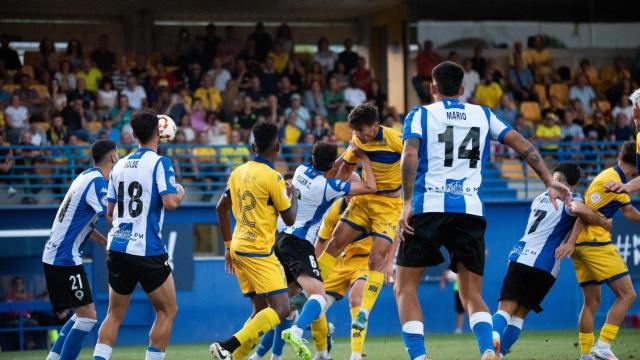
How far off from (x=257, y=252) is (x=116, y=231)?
4.58 feet

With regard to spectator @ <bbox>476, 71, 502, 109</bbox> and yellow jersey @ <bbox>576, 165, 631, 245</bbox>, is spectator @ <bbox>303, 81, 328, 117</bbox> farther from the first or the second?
yellow jersey @ <bbox>576, 165, 631, 245</bbox>

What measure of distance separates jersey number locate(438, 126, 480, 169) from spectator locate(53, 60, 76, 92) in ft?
49.8

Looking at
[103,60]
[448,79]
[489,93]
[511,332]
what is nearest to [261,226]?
[448,79]

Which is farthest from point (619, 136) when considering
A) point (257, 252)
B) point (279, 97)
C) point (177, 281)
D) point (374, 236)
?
point (257, 252)

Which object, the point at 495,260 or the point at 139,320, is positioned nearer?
the point at 139,320

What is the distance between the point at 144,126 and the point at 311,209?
2.72 metres

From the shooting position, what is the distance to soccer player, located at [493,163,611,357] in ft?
36.5

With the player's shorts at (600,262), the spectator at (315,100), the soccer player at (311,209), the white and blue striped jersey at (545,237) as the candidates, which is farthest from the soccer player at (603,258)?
the spectator at (315,100)

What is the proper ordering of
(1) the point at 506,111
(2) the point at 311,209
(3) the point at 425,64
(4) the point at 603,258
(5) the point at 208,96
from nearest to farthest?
(2) the point at 311,209
(4) the point at 603,258
(5) the point at 208,96
(1) the point at 506,111
(3) the point at 425,64

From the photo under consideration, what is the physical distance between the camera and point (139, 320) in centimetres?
1911

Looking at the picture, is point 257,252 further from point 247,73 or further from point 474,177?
point 247,73

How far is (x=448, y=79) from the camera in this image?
28.2 feet

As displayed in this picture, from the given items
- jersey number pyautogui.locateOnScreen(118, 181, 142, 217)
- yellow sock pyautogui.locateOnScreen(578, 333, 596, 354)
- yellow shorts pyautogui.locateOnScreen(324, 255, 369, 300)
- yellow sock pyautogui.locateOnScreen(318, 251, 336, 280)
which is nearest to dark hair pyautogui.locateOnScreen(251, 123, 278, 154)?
jersey number pyautogui.locateOnScreen(118, 181, 142, 217)

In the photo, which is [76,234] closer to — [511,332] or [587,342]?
[511,332]
